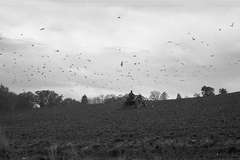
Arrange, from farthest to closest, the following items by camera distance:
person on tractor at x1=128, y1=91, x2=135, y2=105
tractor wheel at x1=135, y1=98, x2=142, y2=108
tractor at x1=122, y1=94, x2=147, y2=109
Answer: tractor wheel at x1=135, y1=98, x2=142, y2=108 → tractor at x1=122, y1=94, x2=147, y2=109 → person on tractor at x1=128, y1=91, x2=135, y2=105

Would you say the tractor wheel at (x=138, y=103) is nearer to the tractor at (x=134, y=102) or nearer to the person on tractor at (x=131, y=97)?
the tractor at (x=134, y=102)

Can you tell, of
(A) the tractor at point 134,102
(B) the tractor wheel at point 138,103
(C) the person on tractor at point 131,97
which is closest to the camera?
(C) the person on tractor at point 131,97

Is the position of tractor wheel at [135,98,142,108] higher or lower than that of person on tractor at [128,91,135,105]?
lower

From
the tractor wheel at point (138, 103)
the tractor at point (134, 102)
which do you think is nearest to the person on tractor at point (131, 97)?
the tractor at point (134, 102)

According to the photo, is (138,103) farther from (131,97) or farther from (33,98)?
(33,98)

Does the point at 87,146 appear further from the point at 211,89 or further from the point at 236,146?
the point at 211,89

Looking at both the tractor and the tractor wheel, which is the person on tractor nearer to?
the tractor

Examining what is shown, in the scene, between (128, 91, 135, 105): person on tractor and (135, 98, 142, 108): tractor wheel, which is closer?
(128, 91, 135, 105): person on tractor

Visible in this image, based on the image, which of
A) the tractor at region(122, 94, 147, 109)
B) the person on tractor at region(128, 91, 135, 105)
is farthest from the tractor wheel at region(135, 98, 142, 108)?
the person on tractor at region(128, 91, 135, 105)

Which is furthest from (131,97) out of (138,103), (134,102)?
(138,103)

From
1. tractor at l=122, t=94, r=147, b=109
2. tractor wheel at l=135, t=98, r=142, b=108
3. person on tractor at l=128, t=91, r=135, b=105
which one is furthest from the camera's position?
tractor wheel at l=135, t=98, r=142, b=108

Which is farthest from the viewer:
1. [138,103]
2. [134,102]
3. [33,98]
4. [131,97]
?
[33,98]

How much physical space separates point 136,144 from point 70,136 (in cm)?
701

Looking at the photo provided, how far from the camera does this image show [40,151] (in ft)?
53.8
